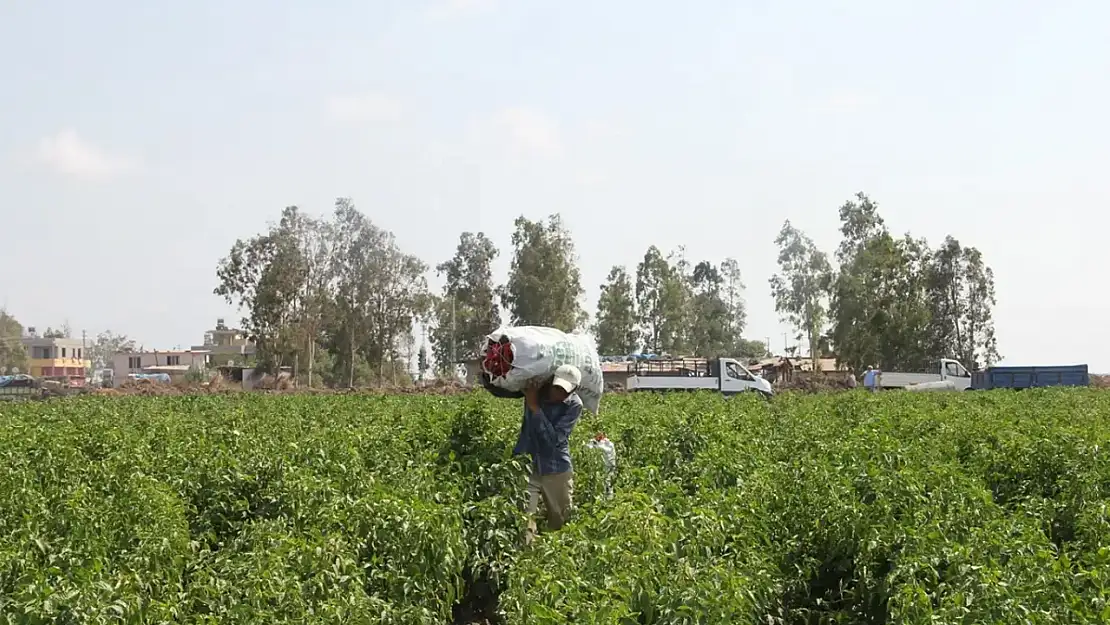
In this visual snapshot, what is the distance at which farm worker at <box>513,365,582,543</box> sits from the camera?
9.37 metres

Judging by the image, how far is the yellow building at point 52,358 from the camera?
125125 mm

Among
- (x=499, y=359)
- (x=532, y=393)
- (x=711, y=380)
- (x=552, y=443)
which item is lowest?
(x=552, y=443)

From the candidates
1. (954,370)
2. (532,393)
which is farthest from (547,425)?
(954,370)

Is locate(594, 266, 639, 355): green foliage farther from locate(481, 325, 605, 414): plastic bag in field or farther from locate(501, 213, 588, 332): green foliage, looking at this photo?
locate(481, 325, 605, 414): plastic bag in field

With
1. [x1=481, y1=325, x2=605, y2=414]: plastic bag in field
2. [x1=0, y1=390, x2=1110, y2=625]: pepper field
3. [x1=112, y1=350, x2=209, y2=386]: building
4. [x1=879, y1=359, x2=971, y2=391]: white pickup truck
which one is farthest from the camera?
[x1=112, y1=350, x2=209, y2=386]: building

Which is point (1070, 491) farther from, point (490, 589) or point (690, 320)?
point (690, 320)

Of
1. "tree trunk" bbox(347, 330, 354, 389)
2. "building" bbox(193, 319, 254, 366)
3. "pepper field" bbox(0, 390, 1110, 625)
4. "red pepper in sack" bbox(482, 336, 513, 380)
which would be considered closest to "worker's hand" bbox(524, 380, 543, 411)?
"red pepper in sack" bbox(482, 336, 513, 380)

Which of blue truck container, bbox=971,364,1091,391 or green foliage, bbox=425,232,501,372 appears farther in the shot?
green foliage, bbox=425,232,501,372

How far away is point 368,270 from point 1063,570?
218 ft

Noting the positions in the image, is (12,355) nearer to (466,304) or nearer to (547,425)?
(466,304)

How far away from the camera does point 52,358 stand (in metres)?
127

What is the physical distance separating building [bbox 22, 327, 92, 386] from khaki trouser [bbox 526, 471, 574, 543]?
123848 millimetres

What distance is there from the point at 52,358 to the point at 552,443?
130476 mm

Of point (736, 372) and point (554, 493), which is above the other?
point (736, 372)
